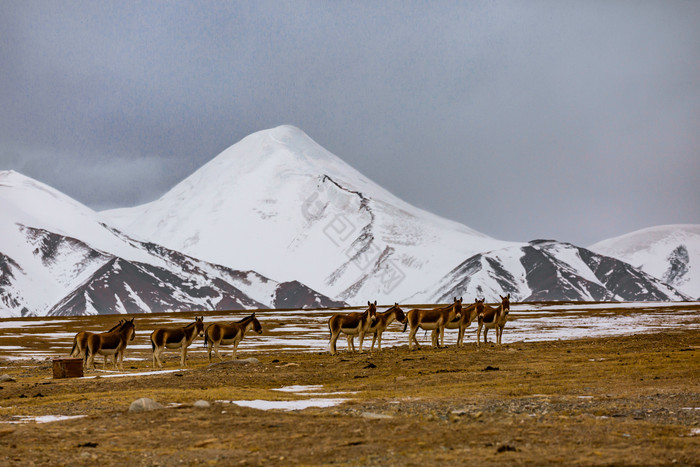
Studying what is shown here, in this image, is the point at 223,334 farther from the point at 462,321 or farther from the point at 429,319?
the point at 462,321

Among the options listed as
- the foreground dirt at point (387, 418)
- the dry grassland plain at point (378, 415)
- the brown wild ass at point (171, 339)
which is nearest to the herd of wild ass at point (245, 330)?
the brown wild ass at point (171, 339)

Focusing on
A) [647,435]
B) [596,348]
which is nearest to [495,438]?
[647,435]

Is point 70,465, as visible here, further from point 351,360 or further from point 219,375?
point 351,360

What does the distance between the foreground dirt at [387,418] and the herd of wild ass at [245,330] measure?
4.69m

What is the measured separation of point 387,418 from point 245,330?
84.5 ft

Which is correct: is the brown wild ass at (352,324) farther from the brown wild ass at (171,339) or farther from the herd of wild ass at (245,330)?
the brown wild ass at (171,339)

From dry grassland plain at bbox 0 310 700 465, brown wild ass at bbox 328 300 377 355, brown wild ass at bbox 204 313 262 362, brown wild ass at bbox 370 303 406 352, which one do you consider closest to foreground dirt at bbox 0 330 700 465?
dry grassland plain at bbox 0 310 700 465

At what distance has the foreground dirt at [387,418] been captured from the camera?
13570 mm

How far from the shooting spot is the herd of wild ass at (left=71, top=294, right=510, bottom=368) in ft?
124

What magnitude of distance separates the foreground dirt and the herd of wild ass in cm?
469

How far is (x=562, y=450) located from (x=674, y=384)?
13.2 metres

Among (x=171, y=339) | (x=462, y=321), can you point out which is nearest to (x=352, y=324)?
(x=462, y=321)

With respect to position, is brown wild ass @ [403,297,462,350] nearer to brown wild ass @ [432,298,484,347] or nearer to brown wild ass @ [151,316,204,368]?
brown wild ass @ [432,298,484,347]

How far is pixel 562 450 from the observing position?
43.6 feet
